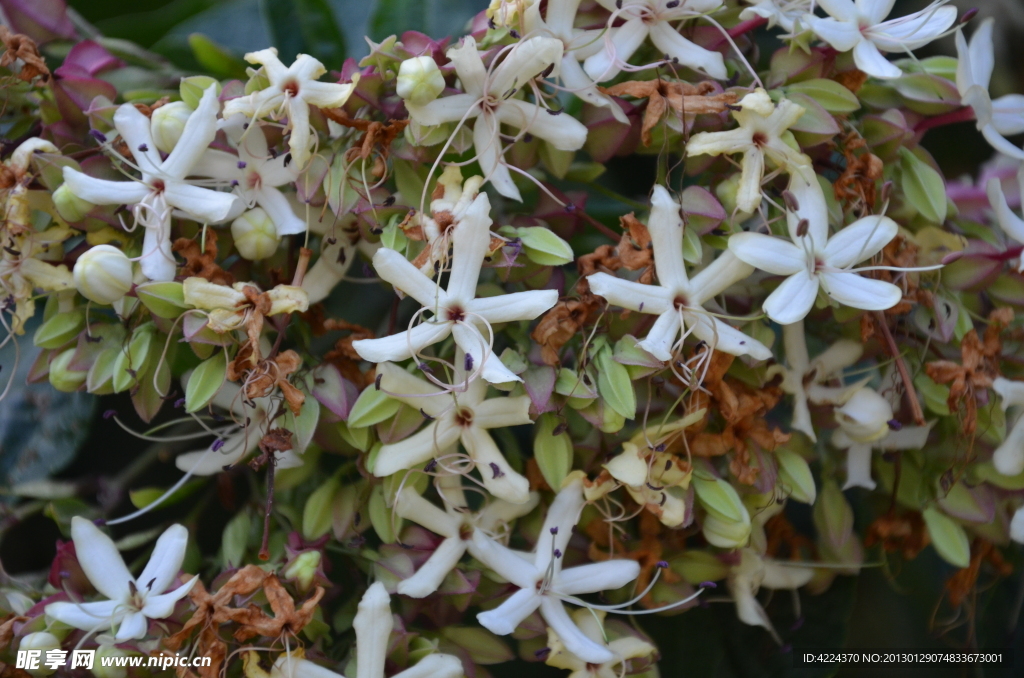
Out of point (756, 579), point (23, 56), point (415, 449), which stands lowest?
point (756, 579)

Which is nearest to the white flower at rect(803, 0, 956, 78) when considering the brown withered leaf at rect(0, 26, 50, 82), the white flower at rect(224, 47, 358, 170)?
the white flower at rect(224, 47, 358, 170)

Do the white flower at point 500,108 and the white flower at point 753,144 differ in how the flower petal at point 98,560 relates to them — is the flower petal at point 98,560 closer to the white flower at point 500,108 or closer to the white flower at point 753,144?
the white flower at point 500,108

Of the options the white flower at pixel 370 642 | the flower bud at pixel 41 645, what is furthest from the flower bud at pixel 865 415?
the flower bud at pixel 41 645

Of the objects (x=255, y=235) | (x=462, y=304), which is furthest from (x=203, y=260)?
(x=462, y=304)

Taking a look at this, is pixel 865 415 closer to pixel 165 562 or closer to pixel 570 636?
pixel 570 636

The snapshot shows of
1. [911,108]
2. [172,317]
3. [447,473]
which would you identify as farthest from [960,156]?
[172,317]

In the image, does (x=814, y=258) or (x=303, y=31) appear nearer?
(x=814, y=258)
